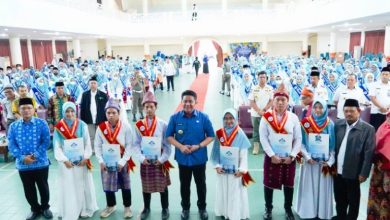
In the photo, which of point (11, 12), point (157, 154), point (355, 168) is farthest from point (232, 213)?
point (11, 12)

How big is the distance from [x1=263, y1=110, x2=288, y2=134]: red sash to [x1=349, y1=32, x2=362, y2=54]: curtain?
23424 millimetres

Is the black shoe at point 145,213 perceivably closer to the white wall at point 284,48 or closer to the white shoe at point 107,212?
the white shoe at point 107,212

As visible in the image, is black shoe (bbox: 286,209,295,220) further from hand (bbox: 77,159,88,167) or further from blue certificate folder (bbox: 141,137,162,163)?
hand (bbox: 77,159,88,167)

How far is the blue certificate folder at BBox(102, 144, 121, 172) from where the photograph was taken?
4289mm

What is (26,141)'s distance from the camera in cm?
427

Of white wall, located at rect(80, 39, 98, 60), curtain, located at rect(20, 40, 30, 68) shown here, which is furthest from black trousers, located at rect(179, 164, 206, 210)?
white wall, located at rect(80, 39, 98, 60)

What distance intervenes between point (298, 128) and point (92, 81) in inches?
164

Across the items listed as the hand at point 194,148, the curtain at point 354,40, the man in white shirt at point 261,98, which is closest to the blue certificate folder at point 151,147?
the hand at point 194,148

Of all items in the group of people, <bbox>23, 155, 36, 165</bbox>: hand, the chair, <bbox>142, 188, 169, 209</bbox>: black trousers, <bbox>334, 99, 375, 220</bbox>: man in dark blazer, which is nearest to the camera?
<bbox>334, 99, 375, 220</bbox>: man in dark blazer

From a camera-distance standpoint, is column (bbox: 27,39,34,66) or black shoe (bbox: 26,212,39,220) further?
column (bbox: 27,39,34,66)

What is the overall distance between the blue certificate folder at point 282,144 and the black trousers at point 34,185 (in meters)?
2.94

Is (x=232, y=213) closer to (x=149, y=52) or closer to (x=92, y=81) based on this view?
(x=92, y=81)

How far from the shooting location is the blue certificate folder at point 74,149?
4.29 m

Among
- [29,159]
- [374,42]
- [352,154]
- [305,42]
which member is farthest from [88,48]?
[352,154]
